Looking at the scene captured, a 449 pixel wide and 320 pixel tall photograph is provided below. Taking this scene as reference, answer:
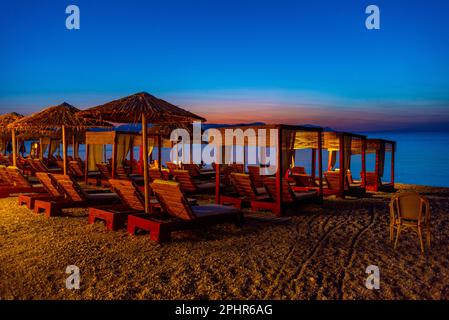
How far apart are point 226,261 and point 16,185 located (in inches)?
285

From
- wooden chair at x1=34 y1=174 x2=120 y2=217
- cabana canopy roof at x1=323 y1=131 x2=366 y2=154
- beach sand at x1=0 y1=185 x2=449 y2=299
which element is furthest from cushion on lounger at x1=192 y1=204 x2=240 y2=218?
cabana canopy roof at x1=323 y1=131 x2=366 y2=154

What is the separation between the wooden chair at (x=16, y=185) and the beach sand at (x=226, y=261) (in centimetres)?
272

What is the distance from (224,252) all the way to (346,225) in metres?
2.56

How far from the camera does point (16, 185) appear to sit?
9.30m

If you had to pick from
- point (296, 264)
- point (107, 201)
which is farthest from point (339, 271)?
point (107, 201)

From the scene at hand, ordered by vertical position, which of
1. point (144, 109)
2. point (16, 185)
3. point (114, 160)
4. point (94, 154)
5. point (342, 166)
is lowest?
point (16, 185)

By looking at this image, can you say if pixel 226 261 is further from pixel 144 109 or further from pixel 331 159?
pixel 331 159

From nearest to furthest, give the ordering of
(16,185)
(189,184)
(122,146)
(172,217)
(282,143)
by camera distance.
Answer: (172,217)
(282,143)
(16,185)
(189,184)
(122,146)

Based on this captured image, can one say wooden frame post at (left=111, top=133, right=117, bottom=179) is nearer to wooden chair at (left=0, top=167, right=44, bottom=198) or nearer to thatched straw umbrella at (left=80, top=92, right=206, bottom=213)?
wooden chair at (left=0, top=167, right=44, bottom=198)

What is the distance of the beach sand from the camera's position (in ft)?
10.9

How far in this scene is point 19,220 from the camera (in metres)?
6.45

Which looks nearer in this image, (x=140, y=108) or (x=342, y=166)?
(x=140, y=108)

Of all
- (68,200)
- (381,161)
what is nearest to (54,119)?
(68,200)

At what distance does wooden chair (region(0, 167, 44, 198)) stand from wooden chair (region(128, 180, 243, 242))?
4.73 meters
